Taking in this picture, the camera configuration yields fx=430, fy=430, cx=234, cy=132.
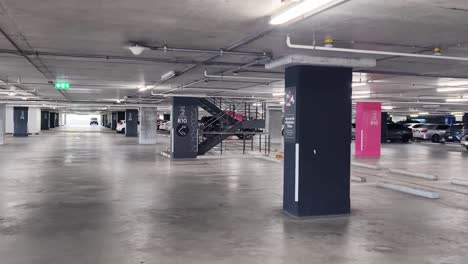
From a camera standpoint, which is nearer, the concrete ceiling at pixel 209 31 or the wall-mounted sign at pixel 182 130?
the concrete ceiling at pixel 209 31

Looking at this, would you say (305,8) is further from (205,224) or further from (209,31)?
(205,224)

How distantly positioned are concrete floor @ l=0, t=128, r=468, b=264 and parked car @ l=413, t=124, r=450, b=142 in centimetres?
2380

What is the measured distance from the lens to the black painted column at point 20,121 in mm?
34750

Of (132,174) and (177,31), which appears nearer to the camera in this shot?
(177,31)

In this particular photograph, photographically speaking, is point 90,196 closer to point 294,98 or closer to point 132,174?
point 132,174

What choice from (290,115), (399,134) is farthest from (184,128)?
(399,134)

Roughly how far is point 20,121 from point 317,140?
33737mm

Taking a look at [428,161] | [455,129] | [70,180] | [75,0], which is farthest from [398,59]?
[455,129]

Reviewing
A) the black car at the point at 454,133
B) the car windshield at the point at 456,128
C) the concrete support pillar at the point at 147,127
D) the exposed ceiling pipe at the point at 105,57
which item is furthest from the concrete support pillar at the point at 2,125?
the car windshield at the point at 456,128

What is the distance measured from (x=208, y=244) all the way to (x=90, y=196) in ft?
14.2

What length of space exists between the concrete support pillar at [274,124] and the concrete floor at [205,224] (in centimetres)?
1955

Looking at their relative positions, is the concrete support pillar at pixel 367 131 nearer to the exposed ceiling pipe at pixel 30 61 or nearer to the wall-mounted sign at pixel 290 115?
the wall-mounted sign at pixel 290 115

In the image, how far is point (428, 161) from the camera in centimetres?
1780

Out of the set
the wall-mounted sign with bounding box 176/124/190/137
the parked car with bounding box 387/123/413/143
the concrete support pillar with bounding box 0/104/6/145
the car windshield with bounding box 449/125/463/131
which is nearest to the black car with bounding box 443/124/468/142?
the car windshield with bounding box 449/125/463/131
